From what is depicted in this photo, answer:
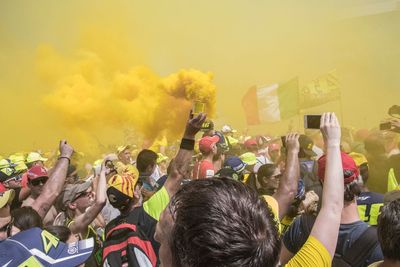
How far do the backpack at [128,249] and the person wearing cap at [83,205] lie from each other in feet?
2.55

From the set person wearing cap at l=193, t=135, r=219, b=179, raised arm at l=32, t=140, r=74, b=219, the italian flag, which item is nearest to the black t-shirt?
raised arm at l=32, t=140, r=74, b=219

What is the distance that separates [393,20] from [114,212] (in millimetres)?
10317

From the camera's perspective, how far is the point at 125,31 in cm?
1355

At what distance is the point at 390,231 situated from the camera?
141cm

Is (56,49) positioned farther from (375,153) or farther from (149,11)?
(375,153)

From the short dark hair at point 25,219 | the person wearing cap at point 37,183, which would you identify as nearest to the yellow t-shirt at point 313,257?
the short dark hair at point 25,219

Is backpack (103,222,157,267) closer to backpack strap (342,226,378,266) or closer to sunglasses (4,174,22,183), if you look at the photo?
backpack strap (342,226,378,266)

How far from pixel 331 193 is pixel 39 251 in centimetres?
115

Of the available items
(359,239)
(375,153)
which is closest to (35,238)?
(359,239)

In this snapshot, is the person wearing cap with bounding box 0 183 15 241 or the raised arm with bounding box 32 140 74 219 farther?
the raised arm with bounding box 32 140 74 219

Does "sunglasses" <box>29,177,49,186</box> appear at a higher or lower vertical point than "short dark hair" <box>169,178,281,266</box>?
lower

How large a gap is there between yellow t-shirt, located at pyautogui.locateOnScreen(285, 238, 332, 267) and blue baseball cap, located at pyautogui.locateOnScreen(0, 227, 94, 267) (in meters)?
0.89

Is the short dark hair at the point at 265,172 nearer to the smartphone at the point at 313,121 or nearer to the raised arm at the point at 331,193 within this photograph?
the smartphone at the point at 313,121

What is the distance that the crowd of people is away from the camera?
827 millimetres
